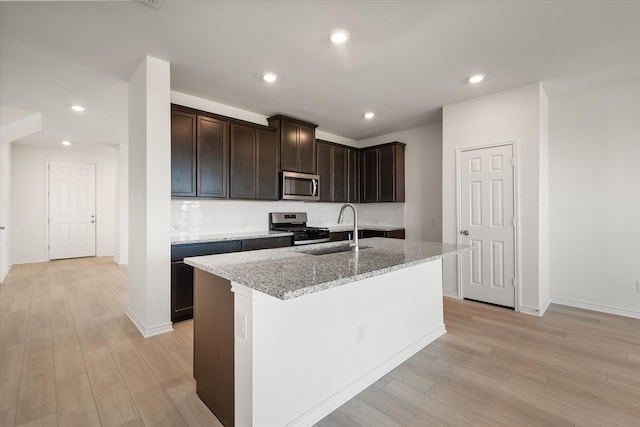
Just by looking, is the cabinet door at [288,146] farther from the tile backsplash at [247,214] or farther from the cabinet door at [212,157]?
the cabinet door at [212,157]

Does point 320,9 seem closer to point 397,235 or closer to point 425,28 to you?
point 425,28

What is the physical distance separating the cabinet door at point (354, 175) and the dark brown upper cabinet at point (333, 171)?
9 cm

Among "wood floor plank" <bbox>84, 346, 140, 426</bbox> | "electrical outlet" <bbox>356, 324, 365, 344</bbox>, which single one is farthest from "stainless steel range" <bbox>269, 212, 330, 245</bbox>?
"wood floor plank" <bbox>84, 346, 140, 426</bbox>

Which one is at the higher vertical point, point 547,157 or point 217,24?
point 217,24

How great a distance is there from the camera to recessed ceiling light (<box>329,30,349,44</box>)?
2.34m

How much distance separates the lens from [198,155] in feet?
11.4

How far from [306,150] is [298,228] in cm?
126

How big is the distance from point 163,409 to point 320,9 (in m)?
2.79

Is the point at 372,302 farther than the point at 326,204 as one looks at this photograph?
No

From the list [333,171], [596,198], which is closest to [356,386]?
[596,198]

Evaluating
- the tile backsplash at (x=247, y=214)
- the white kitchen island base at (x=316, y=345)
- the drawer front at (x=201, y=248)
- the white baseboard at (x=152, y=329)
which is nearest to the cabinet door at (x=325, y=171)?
the tile backsplash at (x=247, y=214)

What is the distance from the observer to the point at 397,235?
520 centimetres

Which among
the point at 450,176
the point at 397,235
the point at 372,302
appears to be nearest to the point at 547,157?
the point at 450,176

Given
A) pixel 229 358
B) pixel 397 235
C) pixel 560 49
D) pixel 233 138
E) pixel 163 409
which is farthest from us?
pixel 397 235
